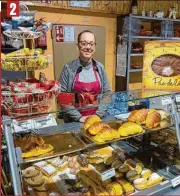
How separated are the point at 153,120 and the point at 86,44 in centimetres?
95

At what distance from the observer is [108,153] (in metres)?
1.43

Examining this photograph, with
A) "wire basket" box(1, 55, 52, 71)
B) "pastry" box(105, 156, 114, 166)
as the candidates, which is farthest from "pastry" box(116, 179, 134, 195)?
"wire basket" box(1, 55, 52, 71)

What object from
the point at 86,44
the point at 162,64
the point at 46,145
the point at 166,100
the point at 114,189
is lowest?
the point at 114,189

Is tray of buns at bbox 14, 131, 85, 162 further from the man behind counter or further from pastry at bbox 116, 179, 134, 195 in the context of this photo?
the man behind counter

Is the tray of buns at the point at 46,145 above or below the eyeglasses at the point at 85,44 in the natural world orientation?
below

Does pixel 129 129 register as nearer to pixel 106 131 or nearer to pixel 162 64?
pixel 106 131

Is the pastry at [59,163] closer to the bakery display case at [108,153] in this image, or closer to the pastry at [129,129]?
the bakery display case at [108,153]

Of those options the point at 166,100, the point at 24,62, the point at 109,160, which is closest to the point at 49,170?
the point at 109,160

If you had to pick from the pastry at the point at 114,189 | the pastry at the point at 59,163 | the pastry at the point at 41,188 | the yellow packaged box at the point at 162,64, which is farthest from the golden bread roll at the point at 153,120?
the pastry at the point at 41,188

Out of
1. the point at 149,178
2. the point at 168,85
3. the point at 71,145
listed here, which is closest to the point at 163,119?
the point at 168,85

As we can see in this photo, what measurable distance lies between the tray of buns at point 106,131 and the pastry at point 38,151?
205 millimetres

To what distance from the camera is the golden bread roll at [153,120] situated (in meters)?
1.26

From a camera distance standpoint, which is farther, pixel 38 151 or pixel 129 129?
pixel 129 129

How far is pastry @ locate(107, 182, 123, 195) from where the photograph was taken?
3.79 feet
